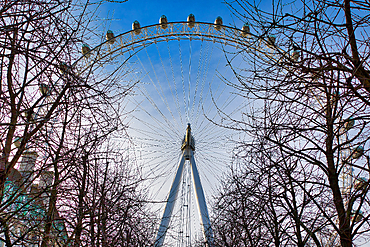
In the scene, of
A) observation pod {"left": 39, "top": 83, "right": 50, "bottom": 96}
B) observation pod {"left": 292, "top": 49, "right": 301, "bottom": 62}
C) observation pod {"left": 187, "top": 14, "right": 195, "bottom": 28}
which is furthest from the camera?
observation pod {"left": 187, "top": 14, "right": 195, "bottom": 28}

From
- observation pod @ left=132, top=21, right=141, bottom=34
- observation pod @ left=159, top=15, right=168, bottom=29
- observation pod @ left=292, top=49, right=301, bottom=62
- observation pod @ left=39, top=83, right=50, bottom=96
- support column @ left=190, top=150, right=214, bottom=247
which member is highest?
observation pod @ left=159, top=15, right=168, bottom=29

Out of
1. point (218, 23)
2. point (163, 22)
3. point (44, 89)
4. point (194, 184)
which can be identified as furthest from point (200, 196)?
point (44, 89)

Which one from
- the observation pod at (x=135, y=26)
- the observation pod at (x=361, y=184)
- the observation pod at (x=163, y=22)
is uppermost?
the observation pod at (x=163, y=22)

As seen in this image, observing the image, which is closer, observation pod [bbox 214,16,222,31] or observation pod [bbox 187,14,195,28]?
observation pod [bbox 214,16,222,31]

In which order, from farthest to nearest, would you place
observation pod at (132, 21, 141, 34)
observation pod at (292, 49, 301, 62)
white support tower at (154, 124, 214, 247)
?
observation pod at (132, 21, 141, 34) < white support tower at (154, 124, 214, 247) < observation pod at (292, 49, 301, 62)

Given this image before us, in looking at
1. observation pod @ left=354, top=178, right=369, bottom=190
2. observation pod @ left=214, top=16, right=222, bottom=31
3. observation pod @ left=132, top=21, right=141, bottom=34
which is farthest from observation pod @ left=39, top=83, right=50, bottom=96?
observation pod @ left=214, top=16, right=222, bottom=31

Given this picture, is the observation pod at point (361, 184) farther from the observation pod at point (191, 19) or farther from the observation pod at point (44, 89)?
the observation pod at point (191, 19)

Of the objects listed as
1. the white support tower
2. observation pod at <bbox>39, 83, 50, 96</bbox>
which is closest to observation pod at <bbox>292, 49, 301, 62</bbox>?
observation pod at <bbox>39, 83, 50, 96</bbox>

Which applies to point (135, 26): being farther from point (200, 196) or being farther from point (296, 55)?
point (296, 55)

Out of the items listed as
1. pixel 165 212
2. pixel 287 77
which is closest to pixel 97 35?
pixel 287 77

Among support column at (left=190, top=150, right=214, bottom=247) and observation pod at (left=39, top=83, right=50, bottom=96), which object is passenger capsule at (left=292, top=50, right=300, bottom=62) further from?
support column at (left=190, top=150, right=214, bottom=247)

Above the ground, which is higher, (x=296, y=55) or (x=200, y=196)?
(x=200, y=196)

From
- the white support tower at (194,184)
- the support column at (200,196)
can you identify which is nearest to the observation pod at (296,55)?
the white support tower at (194,184)

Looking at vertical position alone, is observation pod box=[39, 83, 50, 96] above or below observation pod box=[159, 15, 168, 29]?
below
